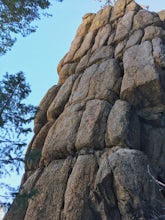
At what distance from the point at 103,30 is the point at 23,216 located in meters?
12.6

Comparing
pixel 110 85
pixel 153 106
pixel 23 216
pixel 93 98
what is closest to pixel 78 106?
pixel 93 98

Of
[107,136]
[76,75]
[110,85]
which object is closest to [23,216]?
[107,136]

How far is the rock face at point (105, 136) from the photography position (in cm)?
1138

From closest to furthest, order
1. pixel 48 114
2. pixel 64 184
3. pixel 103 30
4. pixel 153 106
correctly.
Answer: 1. pixel 64 184
2. pixel 153 106
3. pixel 48 114
4. pixel 103 30

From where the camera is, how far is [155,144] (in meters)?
14.1

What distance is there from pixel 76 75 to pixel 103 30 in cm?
445

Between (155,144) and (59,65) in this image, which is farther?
(59,65)

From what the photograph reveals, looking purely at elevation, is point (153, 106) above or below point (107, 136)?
above

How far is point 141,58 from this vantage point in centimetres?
1602

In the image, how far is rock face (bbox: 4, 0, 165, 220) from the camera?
11383 mm

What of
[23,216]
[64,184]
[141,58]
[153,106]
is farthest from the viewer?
[141,58]

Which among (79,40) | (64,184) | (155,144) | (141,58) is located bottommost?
(64,184)

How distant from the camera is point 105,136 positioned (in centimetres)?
1359

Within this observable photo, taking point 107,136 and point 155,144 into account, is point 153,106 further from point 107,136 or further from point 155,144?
point 107,136
